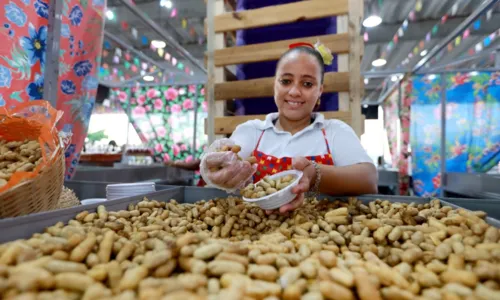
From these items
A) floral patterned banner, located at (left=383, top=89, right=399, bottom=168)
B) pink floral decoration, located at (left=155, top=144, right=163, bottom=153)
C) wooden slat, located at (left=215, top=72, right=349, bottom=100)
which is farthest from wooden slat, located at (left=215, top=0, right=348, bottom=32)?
floral patterned banner, located at (left=383, top=89, right=399, bottom=168)

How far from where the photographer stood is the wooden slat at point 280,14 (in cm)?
172

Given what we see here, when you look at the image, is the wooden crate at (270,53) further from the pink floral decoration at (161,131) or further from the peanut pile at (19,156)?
the pink floral decoration at (161,131)

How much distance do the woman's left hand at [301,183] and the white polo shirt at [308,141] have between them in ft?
1.33

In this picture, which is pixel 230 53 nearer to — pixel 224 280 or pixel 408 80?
pixel 224 280

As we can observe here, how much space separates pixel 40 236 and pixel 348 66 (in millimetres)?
1601

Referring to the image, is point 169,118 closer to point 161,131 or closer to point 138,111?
point 161,131

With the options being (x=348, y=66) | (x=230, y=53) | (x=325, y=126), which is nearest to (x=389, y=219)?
(x=325, y=126)

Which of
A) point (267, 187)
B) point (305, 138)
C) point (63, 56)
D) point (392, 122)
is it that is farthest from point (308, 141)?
point (392, 122)

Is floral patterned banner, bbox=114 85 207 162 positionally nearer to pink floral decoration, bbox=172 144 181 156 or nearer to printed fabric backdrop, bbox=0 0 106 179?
pink floral decoration, bbox=172 144 181 156

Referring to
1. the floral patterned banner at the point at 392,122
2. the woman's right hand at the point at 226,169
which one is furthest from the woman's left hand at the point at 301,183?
the floral patterned banner at the point at 392,122

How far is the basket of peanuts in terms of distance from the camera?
2.19 ft

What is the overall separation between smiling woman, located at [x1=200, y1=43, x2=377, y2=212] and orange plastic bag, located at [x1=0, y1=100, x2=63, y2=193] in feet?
1.40

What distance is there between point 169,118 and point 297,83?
2.99 m

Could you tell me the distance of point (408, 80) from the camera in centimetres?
358
